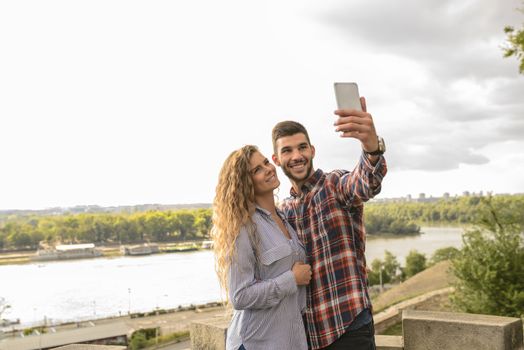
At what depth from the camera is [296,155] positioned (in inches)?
94.2

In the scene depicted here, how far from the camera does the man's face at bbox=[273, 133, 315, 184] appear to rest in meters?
2.39

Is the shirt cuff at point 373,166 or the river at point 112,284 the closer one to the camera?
the shirt cuff at point 373,166

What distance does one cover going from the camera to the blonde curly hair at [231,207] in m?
2.22

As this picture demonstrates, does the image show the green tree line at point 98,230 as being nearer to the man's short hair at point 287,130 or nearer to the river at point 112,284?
the river at point 112,284

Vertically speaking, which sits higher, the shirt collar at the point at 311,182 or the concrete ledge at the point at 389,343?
the shirt collar at the point at 311,182

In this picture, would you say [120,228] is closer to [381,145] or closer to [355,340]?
[355,340]

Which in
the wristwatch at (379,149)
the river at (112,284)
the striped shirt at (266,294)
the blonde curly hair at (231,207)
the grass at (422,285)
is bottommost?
the river at (112,284)

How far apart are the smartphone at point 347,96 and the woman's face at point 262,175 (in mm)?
456

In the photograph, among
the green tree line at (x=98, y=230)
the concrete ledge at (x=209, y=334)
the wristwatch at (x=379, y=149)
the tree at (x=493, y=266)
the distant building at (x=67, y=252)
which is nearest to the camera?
the wristwatch at (x=379, y=149)

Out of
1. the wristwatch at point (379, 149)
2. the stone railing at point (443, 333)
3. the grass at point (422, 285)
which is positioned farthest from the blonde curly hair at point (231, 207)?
the grass at point (422, 285)

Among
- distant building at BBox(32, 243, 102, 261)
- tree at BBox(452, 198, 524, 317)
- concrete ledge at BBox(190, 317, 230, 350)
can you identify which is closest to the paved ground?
distant building at BBox(32, 243, 102, 261)

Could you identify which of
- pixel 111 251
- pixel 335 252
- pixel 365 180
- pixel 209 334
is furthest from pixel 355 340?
pixel 111 251

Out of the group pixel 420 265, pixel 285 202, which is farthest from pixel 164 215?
pixel 285 202

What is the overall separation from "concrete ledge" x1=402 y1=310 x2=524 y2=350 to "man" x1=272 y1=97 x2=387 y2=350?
123 cm
